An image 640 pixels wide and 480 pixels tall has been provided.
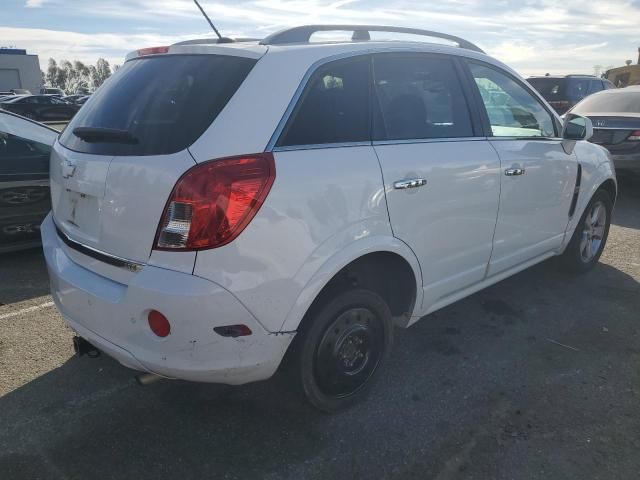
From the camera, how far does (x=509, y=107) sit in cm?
364

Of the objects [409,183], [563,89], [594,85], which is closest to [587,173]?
[409,183]

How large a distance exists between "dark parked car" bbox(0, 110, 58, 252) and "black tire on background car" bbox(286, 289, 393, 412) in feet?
10.6

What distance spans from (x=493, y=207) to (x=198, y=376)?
6.68 feet

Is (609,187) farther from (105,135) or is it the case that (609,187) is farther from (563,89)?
(563,89)

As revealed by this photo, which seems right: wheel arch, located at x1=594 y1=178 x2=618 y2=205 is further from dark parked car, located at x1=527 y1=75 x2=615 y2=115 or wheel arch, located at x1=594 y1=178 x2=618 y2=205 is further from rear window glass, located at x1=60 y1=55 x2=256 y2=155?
dark parked car, located at x1=527 y1=75 x2=615 y2=115

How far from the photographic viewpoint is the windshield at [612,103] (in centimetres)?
796

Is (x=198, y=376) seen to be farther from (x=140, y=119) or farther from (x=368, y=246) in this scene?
(x=140, y=119)

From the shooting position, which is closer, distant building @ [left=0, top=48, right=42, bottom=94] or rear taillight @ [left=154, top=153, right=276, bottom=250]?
rear taillight @ [left=154, top=153, right=276, bottom=250]

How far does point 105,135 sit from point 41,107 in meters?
31.5

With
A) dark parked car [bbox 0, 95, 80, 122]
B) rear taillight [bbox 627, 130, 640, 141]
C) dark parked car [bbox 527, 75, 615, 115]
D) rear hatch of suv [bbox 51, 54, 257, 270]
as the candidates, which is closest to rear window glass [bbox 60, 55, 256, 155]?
rear hatch of suv [bbox 51, 54, 257, 270]

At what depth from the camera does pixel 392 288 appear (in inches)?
119

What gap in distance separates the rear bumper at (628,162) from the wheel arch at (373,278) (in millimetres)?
5706

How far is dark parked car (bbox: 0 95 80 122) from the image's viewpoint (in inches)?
1139

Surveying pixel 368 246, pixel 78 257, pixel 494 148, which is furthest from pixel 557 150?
pixel 78 257
